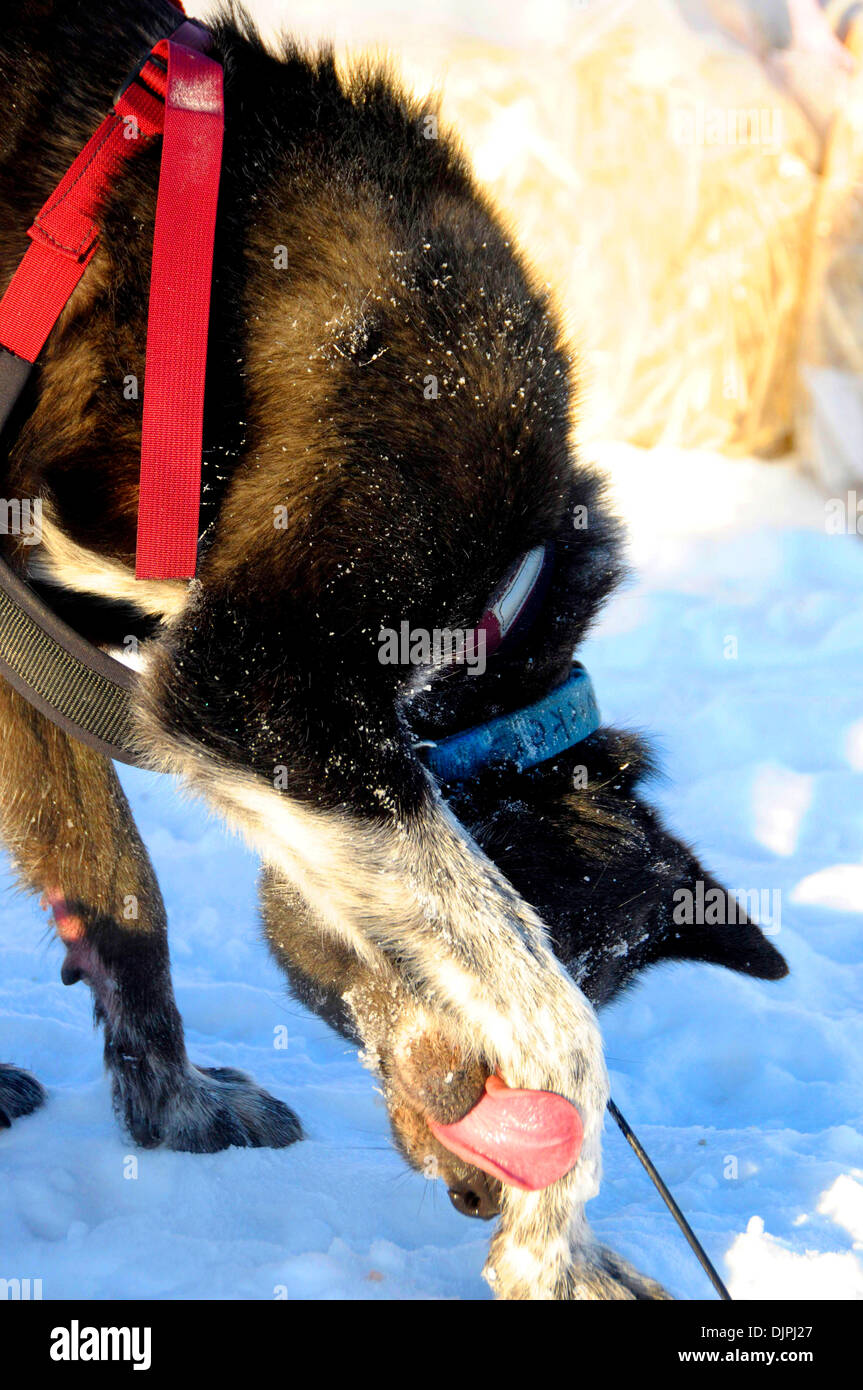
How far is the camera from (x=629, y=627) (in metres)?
4.28

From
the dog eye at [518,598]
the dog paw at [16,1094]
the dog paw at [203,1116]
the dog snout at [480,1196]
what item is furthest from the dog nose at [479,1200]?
the dog paw at [16,1094]

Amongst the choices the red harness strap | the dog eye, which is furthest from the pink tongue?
the red harness strap

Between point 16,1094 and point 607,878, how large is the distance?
120cm

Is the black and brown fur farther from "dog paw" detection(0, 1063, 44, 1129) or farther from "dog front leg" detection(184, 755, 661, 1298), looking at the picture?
"dog paw" detection(0, 1063, 44, 1129)

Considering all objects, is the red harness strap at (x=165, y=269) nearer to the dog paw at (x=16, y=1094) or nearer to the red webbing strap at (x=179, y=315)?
the red webbing strap at (x=179, y=315)

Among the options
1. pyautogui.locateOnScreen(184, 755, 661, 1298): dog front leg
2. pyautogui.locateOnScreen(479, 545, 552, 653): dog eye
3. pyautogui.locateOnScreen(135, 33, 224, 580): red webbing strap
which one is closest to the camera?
pyautogui.locateOnScreen(135, 33, 224, 580): red webbing strap

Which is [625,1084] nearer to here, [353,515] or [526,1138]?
[526,1138]

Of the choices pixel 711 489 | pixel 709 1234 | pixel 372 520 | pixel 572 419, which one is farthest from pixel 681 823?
pixel 711 489

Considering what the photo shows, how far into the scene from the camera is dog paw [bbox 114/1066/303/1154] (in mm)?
2039

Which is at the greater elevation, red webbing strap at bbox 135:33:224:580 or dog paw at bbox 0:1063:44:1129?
red webbing strap at bbox 135:33:224:580

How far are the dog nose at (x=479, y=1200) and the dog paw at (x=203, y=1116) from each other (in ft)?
1.90

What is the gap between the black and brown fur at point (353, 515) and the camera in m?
1.45

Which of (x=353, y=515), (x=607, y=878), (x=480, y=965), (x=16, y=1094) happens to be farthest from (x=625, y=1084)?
(x=353, y=515)
